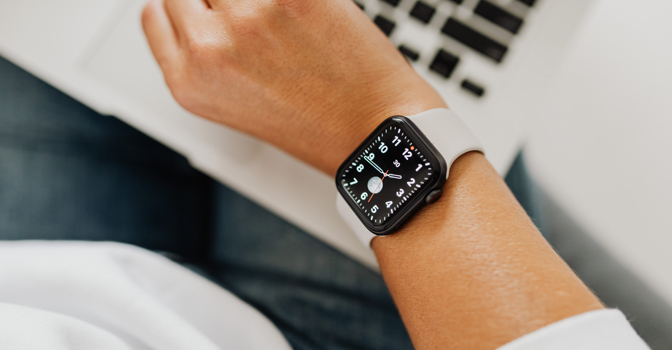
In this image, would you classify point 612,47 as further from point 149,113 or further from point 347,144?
point 149,113

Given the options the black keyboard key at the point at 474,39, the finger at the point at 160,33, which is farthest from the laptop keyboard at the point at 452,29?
the finger at the point at 160,33

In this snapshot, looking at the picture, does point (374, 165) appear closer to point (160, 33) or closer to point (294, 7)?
point (294, 7)

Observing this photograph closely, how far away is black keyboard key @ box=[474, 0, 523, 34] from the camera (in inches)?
20.0

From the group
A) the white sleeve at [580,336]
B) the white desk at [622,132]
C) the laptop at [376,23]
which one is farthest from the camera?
the laptop at [376,23]

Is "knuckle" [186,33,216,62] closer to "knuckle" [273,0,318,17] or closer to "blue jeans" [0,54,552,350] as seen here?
"knuckle" [273,0,318,17]

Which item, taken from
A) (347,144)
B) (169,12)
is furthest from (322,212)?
(169,12)

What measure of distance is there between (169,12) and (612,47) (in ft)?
1.71

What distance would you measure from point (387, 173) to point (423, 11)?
0.26 meters

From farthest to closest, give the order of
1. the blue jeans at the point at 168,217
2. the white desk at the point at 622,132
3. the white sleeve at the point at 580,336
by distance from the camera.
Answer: the blue jeans at the point at 168,217, the white desk at the point at 622,132, the white sleeve at the point at 580,336

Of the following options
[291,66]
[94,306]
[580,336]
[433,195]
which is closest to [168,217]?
[94,306]

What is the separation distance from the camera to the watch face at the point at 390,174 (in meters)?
0.37

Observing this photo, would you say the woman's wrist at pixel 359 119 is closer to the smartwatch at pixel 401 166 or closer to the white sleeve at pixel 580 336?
the smartwatch at pixel 401 166

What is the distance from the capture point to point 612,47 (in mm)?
449

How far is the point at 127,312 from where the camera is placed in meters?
Answer: 0.40
